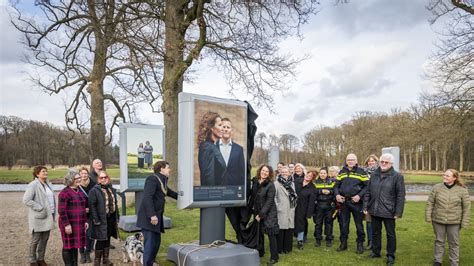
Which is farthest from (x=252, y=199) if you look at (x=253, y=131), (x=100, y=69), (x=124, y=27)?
(x=100, y=69)

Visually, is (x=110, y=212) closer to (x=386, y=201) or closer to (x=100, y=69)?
(x=386, y=201)

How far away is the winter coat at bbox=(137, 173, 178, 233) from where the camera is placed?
638 cm

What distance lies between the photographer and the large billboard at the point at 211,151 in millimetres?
6676

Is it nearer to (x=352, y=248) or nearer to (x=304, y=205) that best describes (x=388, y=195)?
(x=352, y=248)

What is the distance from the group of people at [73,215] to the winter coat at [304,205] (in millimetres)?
3815

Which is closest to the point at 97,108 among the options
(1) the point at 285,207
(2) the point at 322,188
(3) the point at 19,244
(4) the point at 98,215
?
(3) the point at 19,244

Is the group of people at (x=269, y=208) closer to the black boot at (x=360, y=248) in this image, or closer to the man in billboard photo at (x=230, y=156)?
the black boot at (x=360, y=248)

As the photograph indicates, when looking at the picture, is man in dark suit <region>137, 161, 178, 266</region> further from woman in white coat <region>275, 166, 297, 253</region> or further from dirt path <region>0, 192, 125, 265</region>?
woman in white coat <region>275, 166, 297, 253</region>

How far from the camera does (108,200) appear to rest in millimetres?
7387

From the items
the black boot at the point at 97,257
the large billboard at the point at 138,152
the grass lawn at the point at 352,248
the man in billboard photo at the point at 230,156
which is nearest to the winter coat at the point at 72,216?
the black boot at the point at 97,257

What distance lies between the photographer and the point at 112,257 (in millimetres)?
7930

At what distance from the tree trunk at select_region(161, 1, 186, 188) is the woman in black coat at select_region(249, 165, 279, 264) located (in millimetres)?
6480

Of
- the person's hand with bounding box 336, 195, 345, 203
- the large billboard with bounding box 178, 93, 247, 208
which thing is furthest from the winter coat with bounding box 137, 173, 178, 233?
the person's hand with bounding box 336, 195, 345, 203

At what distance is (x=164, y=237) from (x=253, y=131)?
379cm
